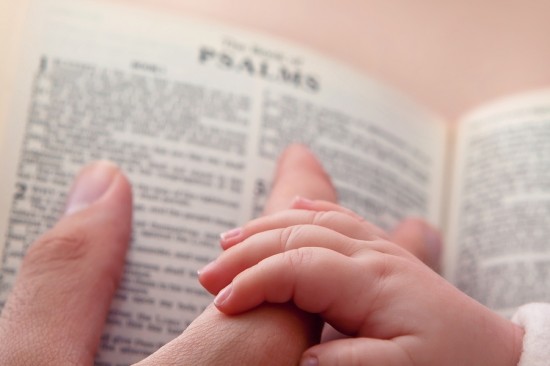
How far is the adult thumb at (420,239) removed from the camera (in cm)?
80

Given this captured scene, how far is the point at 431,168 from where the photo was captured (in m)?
0.90

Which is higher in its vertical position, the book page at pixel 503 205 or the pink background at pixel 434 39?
the pink background at pixel 434 39

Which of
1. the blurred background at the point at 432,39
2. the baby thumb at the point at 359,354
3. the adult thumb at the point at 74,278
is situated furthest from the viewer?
the blurred background at the point at 432,39

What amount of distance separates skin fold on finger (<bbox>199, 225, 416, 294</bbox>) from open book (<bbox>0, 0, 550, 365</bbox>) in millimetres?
181

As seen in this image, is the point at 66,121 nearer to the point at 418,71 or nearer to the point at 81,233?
the point at 81,233

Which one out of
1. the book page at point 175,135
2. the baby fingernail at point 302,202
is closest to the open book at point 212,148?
the book page at point 175,135

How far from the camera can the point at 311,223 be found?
0.57 meters

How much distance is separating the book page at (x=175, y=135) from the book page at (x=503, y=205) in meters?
0.04

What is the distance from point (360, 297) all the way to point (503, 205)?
15.8 inches

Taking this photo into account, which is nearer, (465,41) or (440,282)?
(440,282)

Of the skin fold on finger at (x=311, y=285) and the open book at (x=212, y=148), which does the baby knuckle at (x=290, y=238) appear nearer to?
the skin fold on finger at (x=311, y=285)

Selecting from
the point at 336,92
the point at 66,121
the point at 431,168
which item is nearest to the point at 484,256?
the point at 431,168

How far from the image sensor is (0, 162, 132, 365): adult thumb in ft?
1.93

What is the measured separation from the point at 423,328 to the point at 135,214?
343 millimetres
